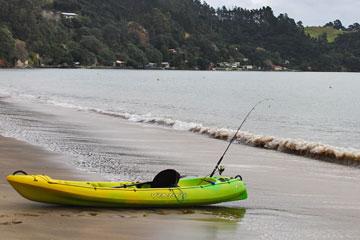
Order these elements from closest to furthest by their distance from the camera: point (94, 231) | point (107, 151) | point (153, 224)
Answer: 1. point (94, 231)
2. point (153, 224)
3. point (107, 151)

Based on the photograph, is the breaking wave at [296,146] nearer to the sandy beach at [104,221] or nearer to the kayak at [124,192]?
the kayak at [124,192]

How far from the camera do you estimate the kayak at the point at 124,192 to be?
9.88 meters

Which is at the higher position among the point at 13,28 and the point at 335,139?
the point at 13,28

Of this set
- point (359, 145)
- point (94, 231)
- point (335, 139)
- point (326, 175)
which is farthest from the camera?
point (335, 139)

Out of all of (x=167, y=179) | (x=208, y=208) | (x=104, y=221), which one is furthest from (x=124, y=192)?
(x=208, y=208)

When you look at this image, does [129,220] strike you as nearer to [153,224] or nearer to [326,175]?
[153,224]

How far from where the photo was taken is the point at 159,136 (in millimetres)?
24781

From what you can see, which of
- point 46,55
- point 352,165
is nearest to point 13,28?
point 46,55

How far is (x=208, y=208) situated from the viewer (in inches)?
441

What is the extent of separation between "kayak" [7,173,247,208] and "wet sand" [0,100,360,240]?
0.17m

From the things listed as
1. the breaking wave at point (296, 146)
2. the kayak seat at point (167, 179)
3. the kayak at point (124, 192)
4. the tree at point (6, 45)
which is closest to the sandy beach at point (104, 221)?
the kayak at point (124, 192)

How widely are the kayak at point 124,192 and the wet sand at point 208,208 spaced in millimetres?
168

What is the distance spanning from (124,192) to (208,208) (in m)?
1.75

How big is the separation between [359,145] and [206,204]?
20.6 metres
